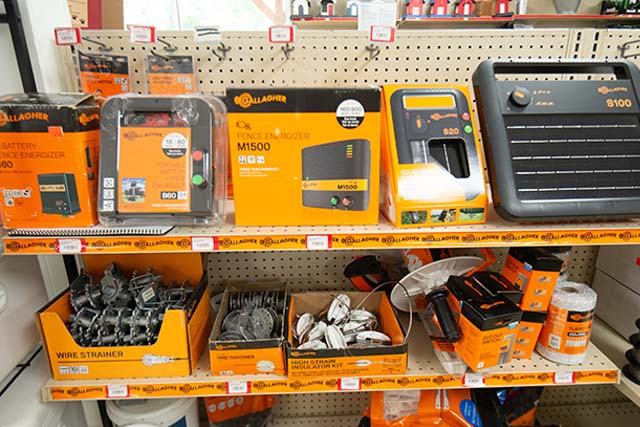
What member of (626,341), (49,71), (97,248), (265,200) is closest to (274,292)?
(265,200)

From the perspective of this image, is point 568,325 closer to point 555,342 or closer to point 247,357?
point 555,342

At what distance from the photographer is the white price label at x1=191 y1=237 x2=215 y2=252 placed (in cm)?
88

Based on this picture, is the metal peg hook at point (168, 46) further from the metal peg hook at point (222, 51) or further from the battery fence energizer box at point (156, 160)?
the battery fence energizer box at point (156, 160)

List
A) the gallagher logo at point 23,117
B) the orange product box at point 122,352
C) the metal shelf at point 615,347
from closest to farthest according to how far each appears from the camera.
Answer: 1. the gallagher logo at point 23,117
2. the orange product box at point 122,352
3. the metal shelf at point 615,347

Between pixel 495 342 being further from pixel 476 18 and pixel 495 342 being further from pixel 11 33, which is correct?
pixel 476 18

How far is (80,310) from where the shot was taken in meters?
1.05

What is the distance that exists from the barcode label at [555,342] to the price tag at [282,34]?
121 cm

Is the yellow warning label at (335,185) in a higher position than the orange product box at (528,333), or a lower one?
higher

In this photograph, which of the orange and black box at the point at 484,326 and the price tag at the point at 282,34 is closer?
the orange and black box at the point at 484,326

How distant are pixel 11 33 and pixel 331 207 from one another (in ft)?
3.43

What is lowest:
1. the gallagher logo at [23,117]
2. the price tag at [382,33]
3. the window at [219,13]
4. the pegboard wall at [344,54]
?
the gallagher logo at [23,117]

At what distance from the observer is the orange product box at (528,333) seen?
1059mm

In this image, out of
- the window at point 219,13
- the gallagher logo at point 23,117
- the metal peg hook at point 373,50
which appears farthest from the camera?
the window at point 219,13

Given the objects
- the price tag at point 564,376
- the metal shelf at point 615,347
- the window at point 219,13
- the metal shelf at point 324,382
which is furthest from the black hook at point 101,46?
the window at point 219,13
